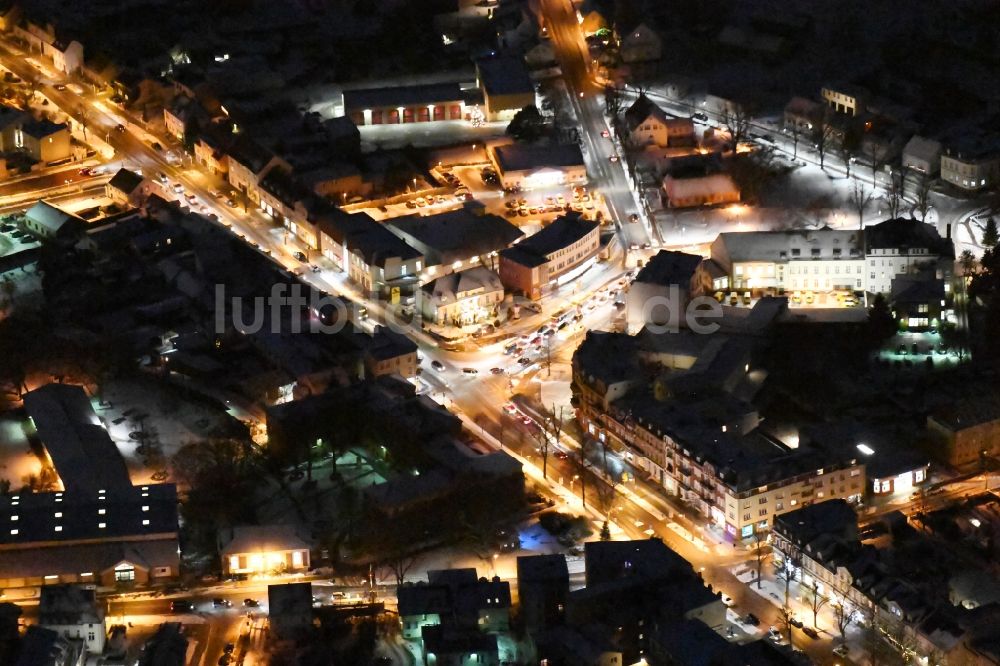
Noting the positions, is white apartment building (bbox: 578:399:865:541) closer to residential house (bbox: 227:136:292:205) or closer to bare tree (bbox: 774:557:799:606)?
bare tree (bbox: 774:557:799:606)

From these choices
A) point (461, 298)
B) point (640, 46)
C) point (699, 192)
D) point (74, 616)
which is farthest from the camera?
point (640, 46)

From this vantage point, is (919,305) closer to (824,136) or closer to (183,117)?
(824,136)

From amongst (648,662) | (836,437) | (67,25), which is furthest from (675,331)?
(67,25)

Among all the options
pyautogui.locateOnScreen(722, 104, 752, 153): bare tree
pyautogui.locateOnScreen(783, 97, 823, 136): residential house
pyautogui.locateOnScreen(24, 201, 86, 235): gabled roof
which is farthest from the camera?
pyautogui.locateOnScreen(783, 97, 823, 136): residential house

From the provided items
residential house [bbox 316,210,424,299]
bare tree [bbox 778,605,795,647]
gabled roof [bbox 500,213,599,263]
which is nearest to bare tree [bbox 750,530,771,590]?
bare tree [bbox 778,605,795,647]

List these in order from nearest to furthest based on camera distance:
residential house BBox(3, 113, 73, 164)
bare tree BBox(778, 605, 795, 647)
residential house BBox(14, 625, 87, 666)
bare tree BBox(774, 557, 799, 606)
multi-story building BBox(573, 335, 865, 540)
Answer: residential house BBox(14, 625, 87, 666) < bare tree BBox(778, 605, 795, 647) < bare tree BBox(774, 557, 799, 606) < multi-story building BBox(573, 335, 865, 540) < residential house BBox(3, 113, 73, 164)

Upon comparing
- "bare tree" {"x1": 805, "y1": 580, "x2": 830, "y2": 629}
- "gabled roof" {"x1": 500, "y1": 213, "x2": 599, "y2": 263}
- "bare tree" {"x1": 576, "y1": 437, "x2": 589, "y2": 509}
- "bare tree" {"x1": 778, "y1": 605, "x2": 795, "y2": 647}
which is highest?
"gabled roof" {"x1": 500, "y1": 213, "x2": 599, "y2": 263}

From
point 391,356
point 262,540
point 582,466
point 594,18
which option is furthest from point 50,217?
point 594,18
